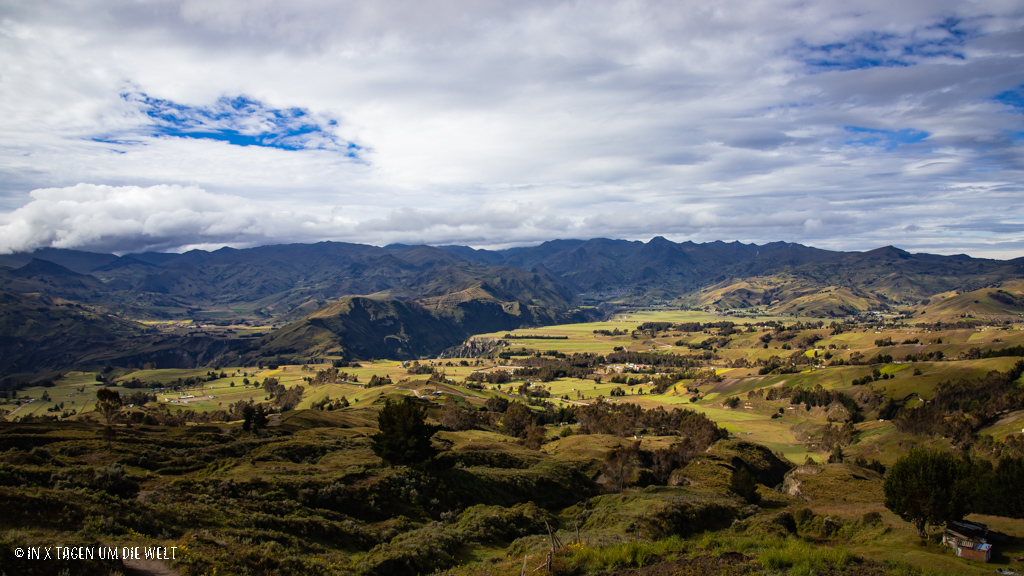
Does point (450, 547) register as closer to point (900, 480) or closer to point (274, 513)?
point (274, 513)

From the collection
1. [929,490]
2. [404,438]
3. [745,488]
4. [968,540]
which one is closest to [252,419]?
[404,438]

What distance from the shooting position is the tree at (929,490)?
27.9m

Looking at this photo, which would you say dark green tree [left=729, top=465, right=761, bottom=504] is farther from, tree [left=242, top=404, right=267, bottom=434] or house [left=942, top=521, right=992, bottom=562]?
tree [left=242, top=404, right=267, bottom=434]

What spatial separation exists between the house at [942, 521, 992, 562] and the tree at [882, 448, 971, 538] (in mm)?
564

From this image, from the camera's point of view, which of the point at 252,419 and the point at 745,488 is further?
the point at 252,419

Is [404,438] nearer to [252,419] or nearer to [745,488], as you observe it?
[745,488]

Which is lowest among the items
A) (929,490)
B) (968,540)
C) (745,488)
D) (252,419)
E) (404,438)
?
(252,419)

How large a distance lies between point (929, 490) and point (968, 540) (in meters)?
2.75

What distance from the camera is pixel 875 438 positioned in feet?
384

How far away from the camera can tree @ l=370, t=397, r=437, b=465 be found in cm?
4531

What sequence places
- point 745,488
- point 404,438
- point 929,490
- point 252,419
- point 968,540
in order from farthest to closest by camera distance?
point 252,419 < point 745,488 < point 404,438 < point 929,490 < point 968,540

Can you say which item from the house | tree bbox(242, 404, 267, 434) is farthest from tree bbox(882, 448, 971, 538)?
tree bbox(242, 404, 267, 434)

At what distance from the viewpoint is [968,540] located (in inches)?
1038

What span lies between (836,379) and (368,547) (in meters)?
193
